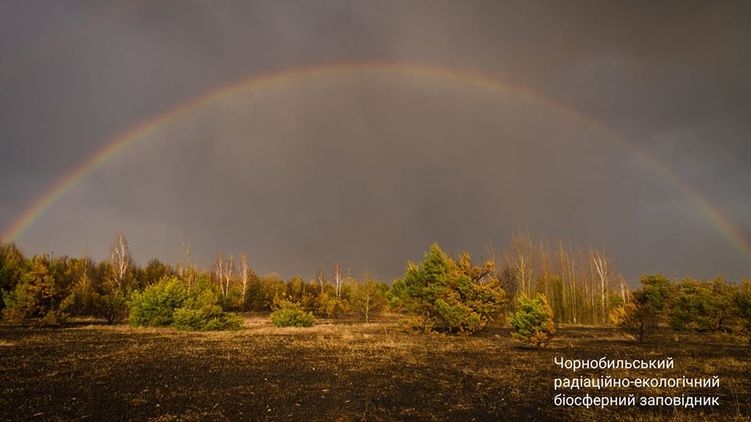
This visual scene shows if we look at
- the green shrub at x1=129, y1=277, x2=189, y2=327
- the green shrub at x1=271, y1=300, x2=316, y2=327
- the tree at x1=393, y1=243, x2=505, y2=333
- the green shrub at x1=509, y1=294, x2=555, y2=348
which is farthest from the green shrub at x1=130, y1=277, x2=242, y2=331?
the green shrub at x1=509, y1=294, x2=555, y2=348

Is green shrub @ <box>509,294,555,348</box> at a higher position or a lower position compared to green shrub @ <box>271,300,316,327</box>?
higher

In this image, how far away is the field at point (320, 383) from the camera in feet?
36.7

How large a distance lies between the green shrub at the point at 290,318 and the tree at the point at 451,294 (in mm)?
12553

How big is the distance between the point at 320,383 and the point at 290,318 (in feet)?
109

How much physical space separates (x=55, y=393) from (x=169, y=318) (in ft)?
101

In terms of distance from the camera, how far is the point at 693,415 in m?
10.8

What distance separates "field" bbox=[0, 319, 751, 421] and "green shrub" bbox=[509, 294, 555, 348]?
106 centimetres

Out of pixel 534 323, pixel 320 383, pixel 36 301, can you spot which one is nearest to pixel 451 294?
pixel 534 323

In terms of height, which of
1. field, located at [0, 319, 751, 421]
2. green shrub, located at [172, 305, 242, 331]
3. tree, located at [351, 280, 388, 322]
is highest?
field, located at [0, 319, 751, 421]

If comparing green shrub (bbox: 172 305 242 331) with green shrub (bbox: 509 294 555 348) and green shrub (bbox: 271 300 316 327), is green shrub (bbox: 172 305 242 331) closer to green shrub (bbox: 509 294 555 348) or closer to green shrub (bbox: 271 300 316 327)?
green shrub (bbox: 271 300 316 327)

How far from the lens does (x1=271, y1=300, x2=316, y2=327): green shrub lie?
46781 mm

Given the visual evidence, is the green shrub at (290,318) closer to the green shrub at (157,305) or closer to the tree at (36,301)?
the green shrub at (157,305)

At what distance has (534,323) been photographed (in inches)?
1053

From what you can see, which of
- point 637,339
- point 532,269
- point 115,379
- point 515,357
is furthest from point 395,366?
point 532,269
